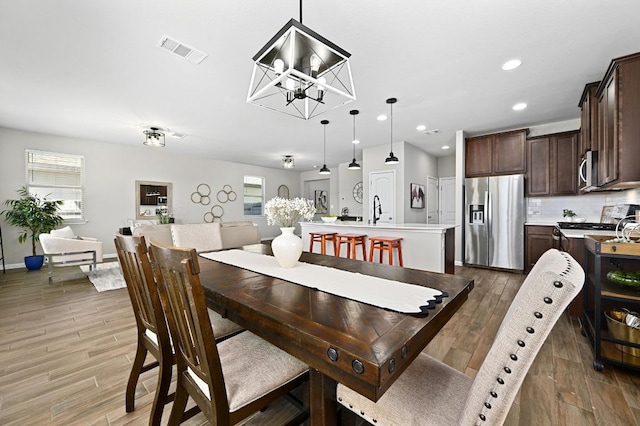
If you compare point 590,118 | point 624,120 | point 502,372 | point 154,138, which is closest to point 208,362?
point 502,372

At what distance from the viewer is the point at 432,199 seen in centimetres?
755

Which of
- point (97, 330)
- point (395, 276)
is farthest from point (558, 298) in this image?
point (97, 330)

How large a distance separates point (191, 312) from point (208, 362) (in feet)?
0.60

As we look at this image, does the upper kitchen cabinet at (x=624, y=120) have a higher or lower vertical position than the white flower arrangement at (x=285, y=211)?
higher

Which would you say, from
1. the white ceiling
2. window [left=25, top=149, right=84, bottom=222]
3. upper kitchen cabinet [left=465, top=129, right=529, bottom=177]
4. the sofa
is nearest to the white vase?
the sofa

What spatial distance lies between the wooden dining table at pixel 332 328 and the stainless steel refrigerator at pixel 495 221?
4.12 m

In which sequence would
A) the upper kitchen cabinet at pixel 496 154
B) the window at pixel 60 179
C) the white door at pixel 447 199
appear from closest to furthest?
the upper kitchen cabinet at pixel 496 154 < the window at pixel 60 179 < the white door at pixel 447 199

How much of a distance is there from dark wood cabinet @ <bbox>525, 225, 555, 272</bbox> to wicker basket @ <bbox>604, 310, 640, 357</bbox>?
2.92 meters

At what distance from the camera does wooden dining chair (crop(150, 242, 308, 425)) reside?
2.97 ft

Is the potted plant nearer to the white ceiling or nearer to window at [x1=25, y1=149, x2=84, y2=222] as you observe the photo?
window at [x1=25, y1=149, x2=84, y2=222]

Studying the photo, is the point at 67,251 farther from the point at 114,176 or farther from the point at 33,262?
the point at 114,176

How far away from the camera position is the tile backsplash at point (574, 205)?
416cm

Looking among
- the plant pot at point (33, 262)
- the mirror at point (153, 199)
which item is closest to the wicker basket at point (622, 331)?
the mirror at point (153, 199)

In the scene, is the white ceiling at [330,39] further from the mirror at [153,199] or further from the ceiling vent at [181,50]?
the mirror at [153,199]
